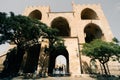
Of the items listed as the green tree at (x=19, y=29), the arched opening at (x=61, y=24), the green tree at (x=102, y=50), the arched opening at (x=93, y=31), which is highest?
the arched opening at (x=61, y=24)

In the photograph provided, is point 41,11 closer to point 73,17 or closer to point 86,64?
point 73,17

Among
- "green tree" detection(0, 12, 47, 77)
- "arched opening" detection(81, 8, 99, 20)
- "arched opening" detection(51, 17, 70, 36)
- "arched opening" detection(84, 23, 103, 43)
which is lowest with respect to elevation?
"green tree" detection(0, 12, 47, 77)

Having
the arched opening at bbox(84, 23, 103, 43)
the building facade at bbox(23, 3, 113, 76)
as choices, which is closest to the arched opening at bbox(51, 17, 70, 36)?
the building facade at bbox(23, 3, 113, 76)

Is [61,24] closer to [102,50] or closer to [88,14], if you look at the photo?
[88,14]

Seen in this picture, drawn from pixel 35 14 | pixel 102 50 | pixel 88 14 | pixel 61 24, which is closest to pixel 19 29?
pixel 102 50

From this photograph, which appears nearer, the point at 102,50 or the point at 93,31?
the point at 102,50

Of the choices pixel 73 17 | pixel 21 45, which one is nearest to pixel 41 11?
pixel 73 17

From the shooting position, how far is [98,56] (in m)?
21.8

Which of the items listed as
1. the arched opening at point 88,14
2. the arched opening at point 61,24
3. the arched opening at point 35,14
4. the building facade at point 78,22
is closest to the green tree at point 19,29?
the building facade at point 78,22

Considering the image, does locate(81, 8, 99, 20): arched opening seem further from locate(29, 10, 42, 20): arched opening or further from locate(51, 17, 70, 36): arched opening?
locate(29, 10, 42, 20): arched opening

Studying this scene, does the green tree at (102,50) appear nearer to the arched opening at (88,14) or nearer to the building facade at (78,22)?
the building facade at (78,22)

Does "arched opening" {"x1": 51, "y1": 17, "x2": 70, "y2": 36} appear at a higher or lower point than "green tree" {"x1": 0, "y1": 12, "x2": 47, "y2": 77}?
higher

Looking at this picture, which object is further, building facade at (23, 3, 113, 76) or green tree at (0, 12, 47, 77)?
building facade at (23, 3, 113, 76)

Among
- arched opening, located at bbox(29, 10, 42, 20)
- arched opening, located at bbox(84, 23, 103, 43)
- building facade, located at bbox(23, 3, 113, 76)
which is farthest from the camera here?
arched opening, located at bbox(29, 10, 42, 20)
